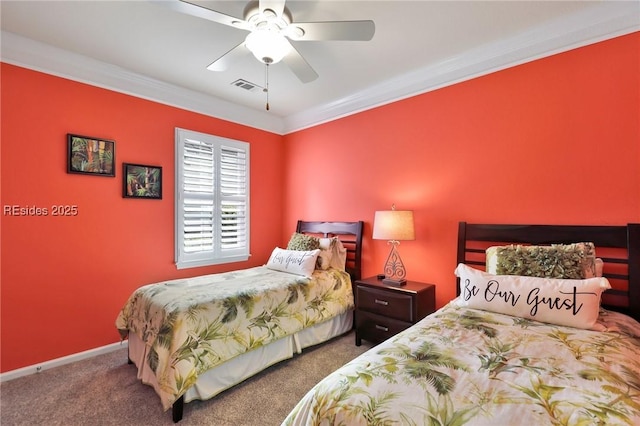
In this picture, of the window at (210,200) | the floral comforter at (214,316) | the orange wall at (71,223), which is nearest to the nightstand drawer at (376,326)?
the floral comforter at (214,316)

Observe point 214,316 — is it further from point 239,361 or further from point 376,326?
point 376,326

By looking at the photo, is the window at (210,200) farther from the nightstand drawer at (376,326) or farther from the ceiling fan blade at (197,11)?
the ceiling fan blade at (197,11)

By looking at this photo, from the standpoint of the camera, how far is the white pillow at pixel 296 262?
9.88ft

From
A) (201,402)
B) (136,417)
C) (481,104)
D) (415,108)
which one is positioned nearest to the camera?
(136,417)

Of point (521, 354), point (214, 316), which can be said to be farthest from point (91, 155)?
point (521, 354)

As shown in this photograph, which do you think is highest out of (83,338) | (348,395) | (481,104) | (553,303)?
(481,104)

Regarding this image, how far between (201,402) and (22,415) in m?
1.12

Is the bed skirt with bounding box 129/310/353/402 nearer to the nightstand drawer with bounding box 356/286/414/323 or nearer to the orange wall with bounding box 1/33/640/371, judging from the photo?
the nightstand drawer with bounding box 356/286/414/323

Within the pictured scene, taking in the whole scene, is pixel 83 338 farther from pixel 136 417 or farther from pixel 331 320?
pixel 331 320

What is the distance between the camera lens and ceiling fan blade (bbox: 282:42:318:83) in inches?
78.4

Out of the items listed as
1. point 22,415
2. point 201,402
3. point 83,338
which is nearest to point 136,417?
point 201,402

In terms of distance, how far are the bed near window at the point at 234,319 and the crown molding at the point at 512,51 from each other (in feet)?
4.81

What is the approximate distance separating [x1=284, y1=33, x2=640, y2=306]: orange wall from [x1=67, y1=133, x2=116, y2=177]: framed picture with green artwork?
2367mm

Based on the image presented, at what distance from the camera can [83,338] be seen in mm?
2727
